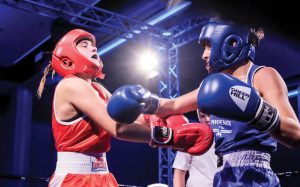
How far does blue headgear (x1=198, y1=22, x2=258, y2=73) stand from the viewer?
5.77 ft

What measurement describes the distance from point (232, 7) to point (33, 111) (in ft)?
17.6

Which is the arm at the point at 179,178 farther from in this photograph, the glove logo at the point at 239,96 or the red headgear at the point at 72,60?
the glove logo at the point at 239,96

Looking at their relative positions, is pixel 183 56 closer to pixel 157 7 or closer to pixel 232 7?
pixel 157 7

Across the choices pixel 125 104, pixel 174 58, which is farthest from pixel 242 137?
pixel 174 58

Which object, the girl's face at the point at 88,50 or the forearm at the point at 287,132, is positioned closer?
the forearm at the point at 287,132

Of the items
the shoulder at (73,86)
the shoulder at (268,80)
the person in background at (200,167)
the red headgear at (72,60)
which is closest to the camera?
the shoulder at (268,80)

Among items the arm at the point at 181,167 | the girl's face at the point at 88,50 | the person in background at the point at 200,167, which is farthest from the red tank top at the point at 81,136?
the arm at the point at 181,167

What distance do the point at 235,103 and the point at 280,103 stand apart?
0.28 meters

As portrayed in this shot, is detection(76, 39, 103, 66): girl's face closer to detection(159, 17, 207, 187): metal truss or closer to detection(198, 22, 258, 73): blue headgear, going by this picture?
detection(198, 22, 258, 73): blue headgear

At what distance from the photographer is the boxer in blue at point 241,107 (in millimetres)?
1378

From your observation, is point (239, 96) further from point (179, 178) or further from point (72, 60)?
point (179, 178)

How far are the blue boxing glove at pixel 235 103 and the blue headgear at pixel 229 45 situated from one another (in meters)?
0.37

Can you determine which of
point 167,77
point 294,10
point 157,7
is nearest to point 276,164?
point 167,77

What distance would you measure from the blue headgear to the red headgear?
2.03ft
